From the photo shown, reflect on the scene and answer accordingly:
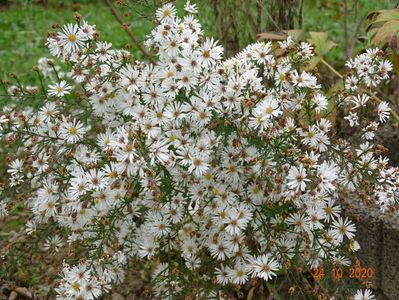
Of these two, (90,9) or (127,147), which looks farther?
(90,9)

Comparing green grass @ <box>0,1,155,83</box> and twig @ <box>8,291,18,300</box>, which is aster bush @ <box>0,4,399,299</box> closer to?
twig @ <box>8,291,18,300</box>

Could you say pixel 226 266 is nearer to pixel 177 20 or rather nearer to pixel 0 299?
pixel 177 20

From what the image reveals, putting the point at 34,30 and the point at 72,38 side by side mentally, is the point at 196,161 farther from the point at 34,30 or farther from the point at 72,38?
the point at 34,30

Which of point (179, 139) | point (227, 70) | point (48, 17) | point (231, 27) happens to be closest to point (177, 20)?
point (227, 70)
